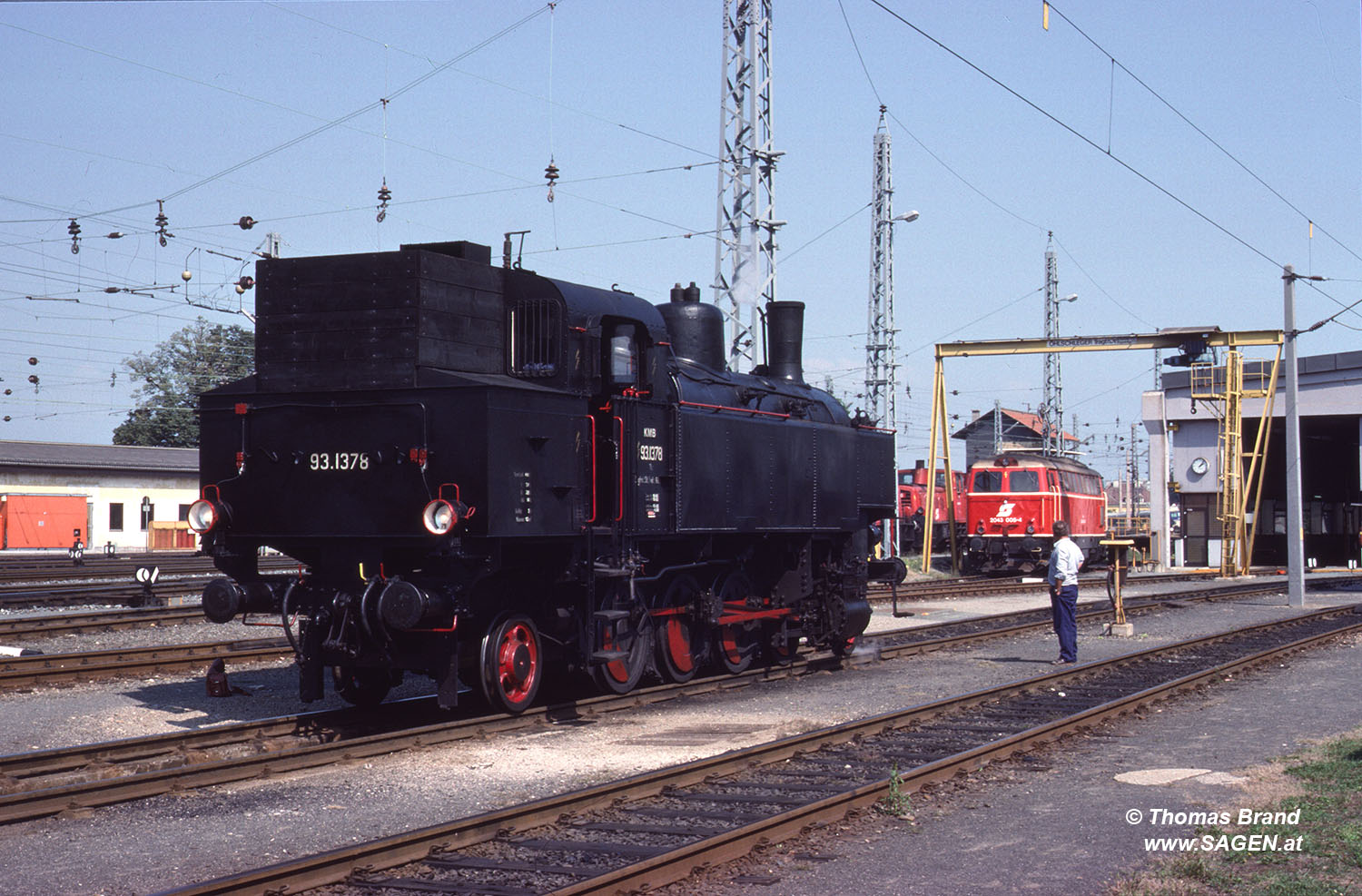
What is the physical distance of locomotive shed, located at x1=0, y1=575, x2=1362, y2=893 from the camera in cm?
680

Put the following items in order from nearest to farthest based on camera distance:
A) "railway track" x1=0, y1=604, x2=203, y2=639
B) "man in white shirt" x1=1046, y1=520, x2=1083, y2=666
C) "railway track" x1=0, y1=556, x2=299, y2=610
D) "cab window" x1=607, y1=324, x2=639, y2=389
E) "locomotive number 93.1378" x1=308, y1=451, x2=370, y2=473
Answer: "locomotive number 93.1378" x1=308, y1=451, x2=370, y2=473
"cab window" x1=607, y1=324, x2=639, y2=389
"man in white shirt" x1=1046, y1=520, x2=1083, y2=666
"railway track" x1=0, y1=604, x2=203, y2=639
"railway track" x1=0, y1=556, x2=299, y2=610

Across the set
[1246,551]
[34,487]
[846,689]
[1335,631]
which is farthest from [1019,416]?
[846,689]

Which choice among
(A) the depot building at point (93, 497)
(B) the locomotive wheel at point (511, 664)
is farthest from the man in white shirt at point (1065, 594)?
(A) the depot building at point (93, 497)

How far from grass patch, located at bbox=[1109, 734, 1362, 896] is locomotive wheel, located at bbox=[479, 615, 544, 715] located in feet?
17.9

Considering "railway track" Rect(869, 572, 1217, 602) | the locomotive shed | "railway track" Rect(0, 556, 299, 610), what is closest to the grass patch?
the locomotive shed

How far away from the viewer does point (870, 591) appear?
28.1m

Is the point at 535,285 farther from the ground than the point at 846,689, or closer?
farther from the ground

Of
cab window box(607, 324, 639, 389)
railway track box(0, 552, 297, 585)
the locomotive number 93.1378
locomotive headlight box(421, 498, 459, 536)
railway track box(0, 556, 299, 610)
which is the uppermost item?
cab window box(607, 324, 639, 389)

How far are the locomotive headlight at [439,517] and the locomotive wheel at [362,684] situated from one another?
7.47 ft

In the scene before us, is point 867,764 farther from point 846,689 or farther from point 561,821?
point 846,689

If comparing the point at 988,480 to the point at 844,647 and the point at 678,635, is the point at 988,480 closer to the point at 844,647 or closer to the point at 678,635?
the point at 844,647

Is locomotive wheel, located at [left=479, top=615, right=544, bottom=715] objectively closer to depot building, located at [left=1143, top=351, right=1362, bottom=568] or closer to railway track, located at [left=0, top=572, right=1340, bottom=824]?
railway track, located at [left=0, top=572, right=1340, bottom=824]

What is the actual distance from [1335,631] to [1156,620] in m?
3.65

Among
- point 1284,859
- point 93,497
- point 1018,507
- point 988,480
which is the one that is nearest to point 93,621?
point 1284,859
